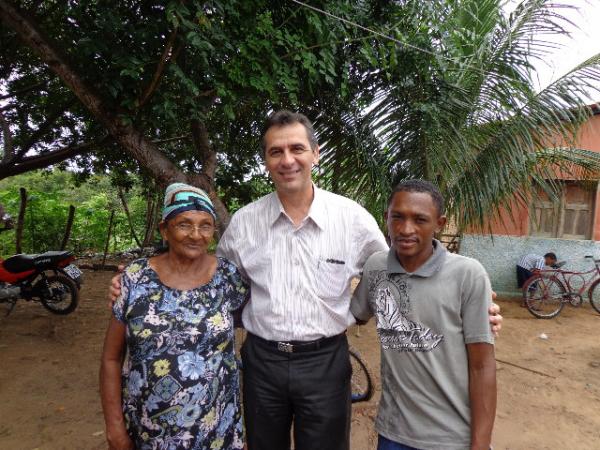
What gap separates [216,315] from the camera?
5.57ft

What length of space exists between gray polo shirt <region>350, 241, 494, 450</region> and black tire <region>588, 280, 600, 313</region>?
7.78 meters

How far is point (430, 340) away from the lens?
152 centimetres

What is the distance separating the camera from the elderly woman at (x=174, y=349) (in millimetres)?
1605

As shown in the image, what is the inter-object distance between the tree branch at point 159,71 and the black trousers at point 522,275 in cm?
772

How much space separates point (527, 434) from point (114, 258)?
10.7m

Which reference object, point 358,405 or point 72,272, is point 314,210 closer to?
point 358,405

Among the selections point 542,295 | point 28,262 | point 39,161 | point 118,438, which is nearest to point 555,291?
point 542,295

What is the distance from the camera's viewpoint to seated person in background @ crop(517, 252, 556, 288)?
7.79 meters

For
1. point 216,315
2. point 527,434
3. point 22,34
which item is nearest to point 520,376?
point 527,434

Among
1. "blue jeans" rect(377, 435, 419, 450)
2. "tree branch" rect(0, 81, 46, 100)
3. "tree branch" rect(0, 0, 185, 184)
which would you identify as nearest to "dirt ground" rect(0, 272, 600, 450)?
"blue jeans" rect(377, 435, 419, 450)

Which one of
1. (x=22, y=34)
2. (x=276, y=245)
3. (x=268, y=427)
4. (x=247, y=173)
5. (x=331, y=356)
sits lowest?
(x=268, y=427)

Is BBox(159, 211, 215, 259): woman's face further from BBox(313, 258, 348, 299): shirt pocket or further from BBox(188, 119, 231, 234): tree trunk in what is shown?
BBox(188, 119, 231, 234): tree trunk

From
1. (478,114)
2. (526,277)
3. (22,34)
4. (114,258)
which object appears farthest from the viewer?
(114,258)

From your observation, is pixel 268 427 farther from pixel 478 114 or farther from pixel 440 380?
pixel 478 114
